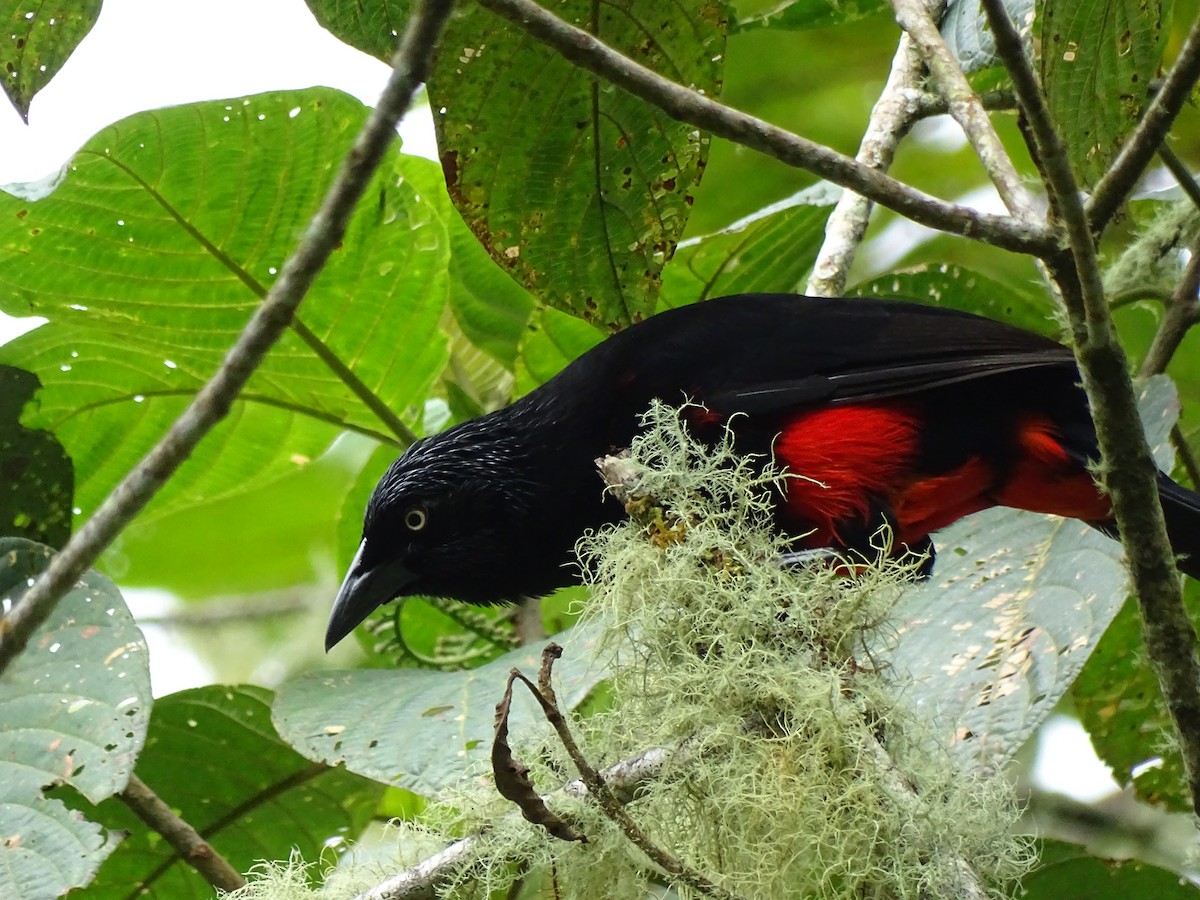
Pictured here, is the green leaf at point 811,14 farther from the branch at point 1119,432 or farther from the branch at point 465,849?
the branch at point 465,849

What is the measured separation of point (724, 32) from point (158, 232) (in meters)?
1.53

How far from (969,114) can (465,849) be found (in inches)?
54.4

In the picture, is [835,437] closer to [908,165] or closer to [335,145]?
[335,145]

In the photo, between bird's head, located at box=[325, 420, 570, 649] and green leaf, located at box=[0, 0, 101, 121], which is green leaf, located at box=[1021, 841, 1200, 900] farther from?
green leaf, located at box=[0, 0, 101, 121]

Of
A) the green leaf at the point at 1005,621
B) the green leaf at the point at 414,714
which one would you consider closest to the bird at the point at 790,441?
the green leaf at the point at 1005,621

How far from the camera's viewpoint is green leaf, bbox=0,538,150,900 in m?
2.35

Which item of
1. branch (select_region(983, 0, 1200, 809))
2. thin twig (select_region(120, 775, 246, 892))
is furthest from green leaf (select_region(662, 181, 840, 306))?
thin twig (select_region(120, 775, 246, 892))

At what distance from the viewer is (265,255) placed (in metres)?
3.42

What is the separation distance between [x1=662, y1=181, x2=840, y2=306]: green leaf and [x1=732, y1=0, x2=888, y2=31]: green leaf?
18.2 inches

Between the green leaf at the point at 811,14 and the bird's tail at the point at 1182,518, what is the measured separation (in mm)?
1532

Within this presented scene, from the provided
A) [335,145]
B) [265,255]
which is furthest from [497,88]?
[265,255]

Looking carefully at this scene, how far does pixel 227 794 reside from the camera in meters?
3.36

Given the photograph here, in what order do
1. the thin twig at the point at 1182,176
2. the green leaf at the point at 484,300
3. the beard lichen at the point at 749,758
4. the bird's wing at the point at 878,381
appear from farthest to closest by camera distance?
the green leaf at the point at 484,300
the thin twig at the point at 1182,176
the bird's wing at the point at 878,381
the beard lichen at the point at 749,758

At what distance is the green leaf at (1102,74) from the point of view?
100 inches
